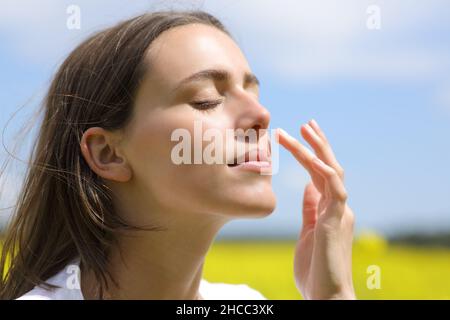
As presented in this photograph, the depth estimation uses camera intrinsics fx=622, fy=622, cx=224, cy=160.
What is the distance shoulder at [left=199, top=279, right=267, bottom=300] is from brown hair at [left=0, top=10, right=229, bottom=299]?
651 millimetres

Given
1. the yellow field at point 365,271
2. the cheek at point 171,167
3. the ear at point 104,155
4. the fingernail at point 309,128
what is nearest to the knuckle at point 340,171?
the fingernail at point 309,128

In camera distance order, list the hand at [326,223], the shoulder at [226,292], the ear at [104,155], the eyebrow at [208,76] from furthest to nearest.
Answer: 1. the shoulder at [226,292]
2. the ear at [104,155]
3. the eyebrow at [208,76]
4. the hand at [326,223]

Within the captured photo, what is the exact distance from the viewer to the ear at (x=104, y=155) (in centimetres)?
264

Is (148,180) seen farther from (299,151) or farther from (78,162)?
(299,151)

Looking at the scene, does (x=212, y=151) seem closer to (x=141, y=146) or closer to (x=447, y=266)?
(x=141, y=146)

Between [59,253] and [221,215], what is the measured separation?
0.84 metres

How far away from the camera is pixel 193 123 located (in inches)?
96.7

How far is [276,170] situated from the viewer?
8.48 ft

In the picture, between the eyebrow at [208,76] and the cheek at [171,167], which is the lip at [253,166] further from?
the eyebrow at [208,76]

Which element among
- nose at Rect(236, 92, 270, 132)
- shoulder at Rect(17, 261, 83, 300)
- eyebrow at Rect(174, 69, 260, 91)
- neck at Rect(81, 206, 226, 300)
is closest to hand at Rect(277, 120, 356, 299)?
nose at Rect(236, 92, 270, 132)

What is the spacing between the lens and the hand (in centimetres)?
240

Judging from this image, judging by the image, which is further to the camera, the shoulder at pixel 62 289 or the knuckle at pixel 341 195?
the shoulder at pixel 62 289

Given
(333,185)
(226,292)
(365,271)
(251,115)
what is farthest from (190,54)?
(365,271)

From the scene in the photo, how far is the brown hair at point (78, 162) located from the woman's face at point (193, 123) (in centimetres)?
10
